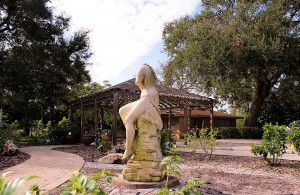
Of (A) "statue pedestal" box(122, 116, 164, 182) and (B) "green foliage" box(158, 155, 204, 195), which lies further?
(A) "statue pedestal" box(122, 116, 164, 182)

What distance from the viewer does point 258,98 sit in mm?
27234

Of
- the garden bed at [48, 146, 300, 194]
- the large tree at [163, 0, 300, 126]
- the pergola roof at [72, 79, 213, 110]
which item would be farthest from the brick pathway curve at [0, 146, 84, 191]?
the large tree at [163, 0, 300, 126]

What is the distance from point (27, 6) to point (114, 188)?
1680 centimetres

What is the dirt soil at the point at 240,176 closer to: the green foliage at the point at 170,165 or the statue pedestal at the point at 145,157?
the statue pedestal at the point at 145,157

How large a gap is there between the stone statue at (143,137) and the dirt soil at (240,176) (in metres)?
0.45

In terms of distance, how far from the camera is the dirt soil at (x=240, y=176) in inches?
229

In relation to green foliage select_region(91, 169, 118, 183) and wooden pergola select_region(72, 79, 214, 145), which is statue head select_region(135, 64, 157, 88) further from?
wooden pergola select_region(72, 79, 214, 145)

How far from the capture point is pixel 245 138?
2659 centimetres

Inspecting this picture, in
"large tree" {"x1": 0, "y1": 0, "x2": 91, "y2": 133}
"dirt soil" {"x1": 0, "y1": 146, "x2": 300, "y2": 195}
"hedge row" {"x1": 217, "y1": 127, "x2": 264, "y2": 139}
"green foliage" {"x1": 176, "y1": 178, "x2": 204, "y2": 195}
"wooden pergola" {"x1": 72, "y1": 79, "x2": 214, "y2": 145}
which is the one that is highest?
"large tree" {"x1": 0, "y1": 0, "x2": 91, "y2": 133}

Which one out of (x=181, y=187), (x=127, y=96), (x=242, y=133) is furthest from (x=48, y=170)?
(x=242, y=133)

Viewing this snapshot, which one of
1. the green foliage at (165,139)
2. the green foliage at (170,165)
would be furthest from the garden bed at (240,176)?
the green foliage at (170,165)

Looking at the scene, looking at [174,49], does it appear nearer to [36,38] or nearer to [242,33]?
[242,33]

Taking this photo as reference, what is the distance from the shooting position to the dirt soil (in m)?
5.81

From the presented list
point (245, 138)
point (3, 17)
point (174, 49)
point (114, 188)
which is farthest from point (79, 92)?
point (114, 188)
